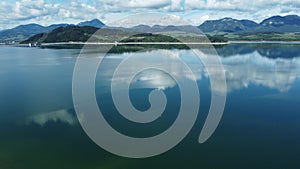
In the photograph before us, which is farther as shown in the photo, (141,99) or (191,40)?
(191,40)

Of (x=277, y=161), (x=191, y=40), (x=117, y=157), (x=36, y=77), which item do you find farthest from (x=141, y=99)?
(x=191, y=40)

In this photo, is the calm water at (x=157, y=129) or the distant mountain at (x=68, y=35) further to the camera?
the distant mountain at (x=68, y=35)

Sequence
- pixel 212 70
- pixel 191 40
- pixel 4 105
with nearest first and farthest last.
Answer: pixel 4 105
pixel 212 70
pixel 191 40

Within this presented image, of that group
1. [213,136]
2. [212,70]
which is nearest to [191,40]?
[212,70]

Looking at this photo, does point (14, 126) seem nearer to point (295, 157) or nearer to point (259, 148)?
point (259, 148)

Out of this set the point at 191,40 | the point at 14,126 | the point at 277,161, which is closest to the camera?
the point at 277,161

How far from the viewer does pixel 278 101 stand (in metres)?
16.5

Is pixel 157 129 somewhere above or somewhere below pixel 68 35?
below

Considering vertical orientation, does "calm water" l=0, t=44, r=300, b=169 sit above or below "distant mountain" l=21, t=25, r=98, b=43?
below

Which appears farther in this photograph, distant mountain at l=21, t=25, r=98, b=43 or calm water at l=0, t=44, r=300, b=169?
distant mountain at l=21, t=25, r=98, b=43

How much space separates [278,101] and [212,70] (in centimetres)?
1100

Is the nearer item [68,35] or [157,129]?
[157,129]

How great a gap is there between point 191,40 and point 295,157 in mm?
70962

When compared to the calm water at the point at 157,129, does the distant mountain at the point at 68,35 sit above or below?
above
